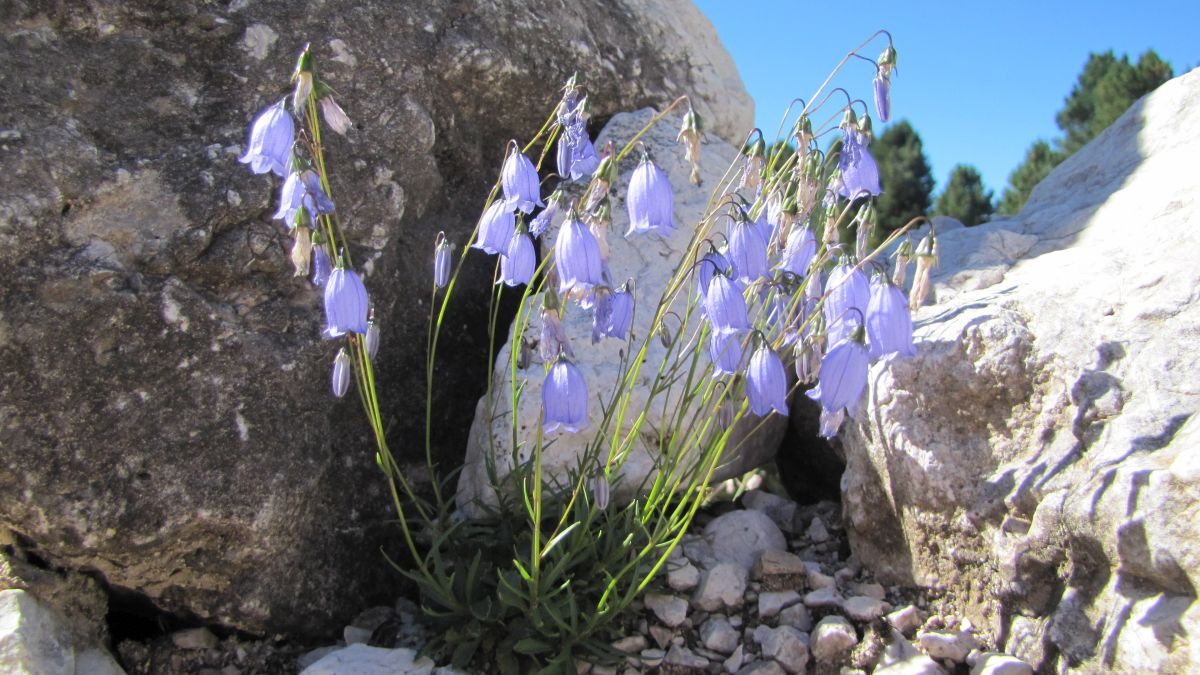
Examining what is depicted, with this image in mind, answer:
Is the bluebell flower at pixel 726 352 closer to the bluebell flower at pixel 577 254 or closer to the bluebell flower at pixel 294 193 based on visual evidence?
the bluebell flower at pixel 577 254

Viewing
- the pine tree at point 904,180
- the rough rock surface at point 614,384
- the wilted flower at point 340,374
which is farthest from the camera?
the pine tree at point 904,180

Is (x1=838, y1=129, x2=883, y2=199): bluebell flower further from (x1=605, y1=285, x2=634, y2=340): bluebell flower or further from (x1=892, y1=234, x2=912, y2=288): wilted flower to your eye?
(x1=605, y1=285, x2=634, y2=340): bluebell flower

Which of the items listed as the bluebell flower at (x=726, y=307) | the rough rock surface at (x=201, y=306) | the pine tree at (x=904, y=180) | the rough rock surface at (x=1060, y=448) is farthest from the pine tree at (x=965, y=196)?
the bluebell flower at (x=726, y=307)

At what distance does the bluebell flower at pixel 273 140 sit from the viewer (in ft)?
8.30

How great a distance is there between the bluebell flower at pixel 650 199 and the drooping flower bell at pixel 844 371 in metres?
0.56

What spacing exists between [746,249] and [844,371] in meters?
0.45

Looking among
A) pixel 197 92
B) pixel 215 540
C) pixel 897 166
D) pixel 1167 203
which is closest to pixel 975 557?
pixel 1167 203

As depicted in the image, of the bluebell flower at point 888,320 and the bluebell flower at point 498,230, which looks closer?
the bluebell flower at point 888,320

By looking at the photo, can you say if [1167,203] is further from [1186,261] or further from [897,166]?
[897,166]

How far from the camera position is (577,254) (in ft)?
8.16

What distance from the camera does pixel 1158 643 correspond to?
2.47 metres

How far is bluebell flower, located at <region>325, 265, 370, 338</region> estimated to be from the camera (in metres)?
2.56

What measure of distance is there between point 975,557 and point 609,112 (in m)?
2.68

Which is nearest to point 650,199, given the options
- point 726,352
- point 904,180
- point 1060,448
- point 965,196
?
point 726,352
